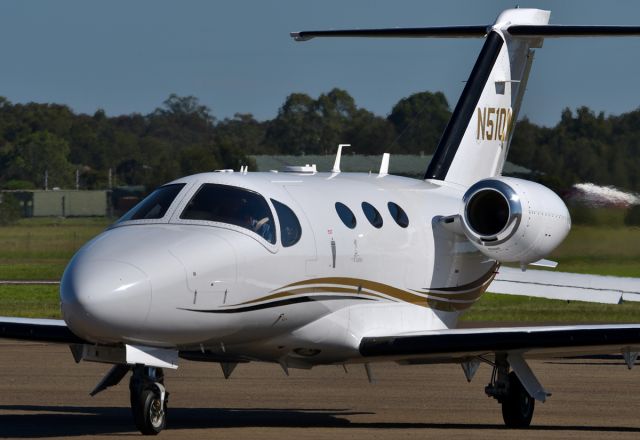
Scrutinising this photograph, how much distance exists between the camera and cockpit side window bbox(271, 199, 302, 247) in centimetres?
1488

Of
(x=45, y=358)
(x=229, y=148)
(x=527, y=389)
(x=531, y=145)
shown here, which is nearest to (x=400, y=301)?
(x=527, y=389)

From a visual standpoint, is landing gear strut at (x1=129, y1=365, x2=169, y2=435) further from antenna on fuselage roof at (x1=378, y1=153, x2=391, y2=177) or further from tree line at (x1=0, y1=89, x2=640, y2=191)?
tree line at (x1=0, y1=89, x2=640, y2=191)

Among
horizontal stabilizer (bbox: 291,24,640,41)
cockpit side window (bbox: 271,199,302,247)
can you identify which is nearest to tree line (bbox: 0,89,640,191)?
horizontal stabilizer (bbox: 291,24,640,41)

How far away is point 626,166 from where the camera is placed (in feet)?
85.1

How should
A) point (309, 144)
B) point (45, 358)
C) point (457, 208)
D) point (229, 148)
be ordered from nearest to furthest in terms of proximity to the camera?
point (457, 208), point (45, 358), point (229, 148), point (309, 144)

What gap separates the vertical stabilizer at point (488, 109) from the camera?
1895 cm

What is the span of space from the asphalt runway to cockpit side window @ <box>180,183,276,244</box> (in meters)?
1.89

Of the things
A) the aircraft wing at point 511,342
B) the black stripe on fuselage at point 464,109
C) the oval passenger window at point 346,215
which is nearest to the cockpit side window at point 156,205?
the oval passenger window at point 346,215

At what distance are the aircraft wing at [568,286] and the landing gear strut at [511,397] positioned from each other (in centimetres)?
1057

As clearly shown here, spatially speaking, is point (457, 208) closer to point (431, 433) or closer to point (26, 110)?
point (431, 433)

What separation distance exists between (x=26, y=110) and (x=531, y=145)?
244 feet

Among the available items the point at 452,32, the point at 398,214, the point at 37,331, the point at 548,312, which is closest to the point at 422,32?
the point at 452,32

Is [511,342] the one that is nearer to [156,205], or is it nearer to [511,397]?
[511,397]

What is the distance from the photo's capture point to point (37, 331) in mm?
15727
